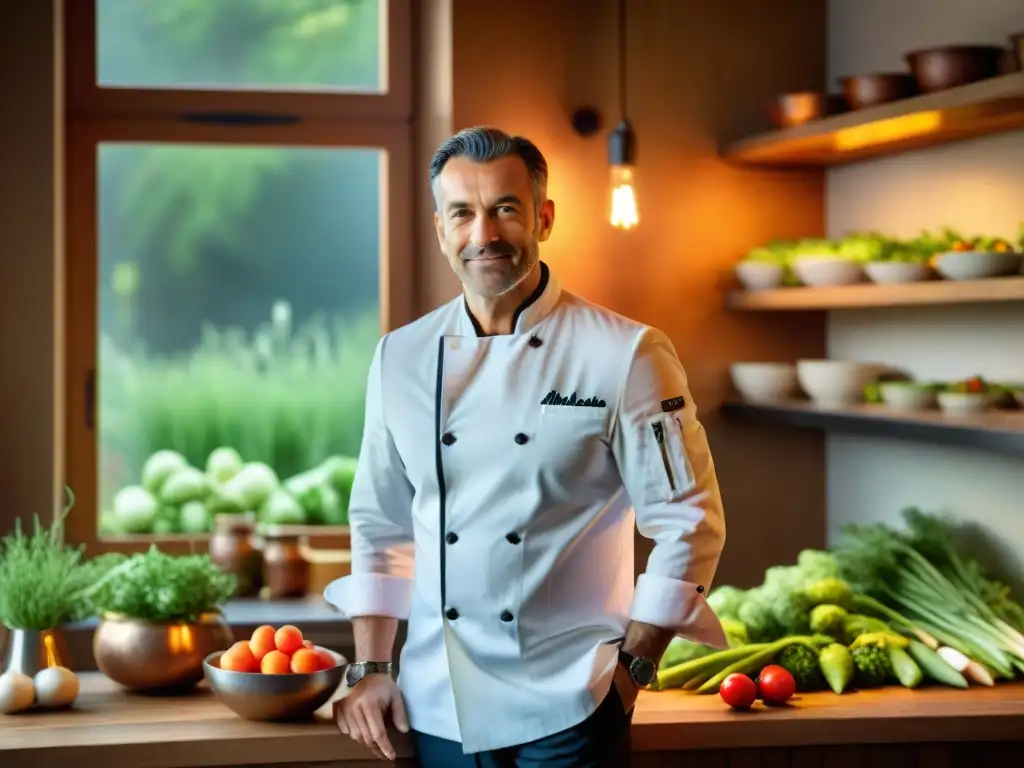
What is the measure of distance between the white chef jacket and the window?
6.10 feet

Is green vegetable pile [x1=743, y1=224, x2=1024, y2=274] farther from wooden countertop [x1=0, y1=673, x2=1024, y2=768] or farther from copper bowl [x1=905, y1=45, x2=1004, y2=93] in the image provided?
wooden countertop [x1=0, y1=673, x2=1024, y2=768]

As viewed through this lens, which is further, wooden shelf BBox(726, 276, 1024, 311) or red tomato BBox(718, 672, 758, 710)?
wooden shelf BBox(726, 276, 1024, 311)

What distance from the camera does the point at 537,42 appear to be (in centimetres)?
401

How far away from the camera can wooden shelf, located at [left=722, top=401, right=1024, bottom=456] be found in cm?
289

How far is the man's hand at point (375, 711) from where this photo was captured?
8.13 feet

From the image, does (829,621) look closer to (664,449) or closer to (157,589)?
(664,449)

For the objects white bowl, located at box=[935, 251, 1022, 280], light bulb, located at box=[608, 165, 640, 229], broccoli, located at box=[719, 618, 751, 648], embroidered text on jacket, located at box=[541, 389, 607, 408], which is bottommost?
broccoli, located at box=[719, 618, 751, 648]

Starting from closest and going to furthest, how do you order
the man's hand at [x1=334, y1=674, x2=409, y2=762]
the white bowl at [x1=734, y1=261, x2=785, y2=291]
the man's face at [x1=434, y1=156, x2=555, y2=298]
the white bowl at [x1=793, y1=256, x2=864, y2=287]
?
the man's face at [x1=434, y1=156, x2=555, y2=298] < the man's hand at [x1=334, y1=674, x2=409, y2=762] < the white bowl at [x1=793, y1=256, x2=864, y2=287] < the white bowl at [x1=734, y1=261, x2=785, y2=291]

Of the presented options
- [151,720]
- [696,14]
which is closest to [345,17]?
[696,14]

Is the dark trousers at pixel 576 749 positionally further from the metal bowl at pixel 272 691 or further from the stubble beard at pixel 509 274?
the stubble beard at pixel 509 274

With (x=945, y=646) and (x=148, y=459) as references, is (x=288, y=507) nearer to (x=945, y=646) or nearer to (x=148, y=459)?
(x=148, y=459)

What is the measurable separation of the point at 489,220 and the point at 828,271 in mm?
1563

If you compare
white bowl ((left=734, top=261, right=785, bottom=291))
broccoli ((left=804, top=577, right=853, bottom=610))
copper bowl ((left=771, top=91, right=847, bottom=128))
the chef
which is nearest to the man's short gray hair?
the chef

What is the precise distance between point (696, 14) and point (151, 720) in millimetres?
2507
